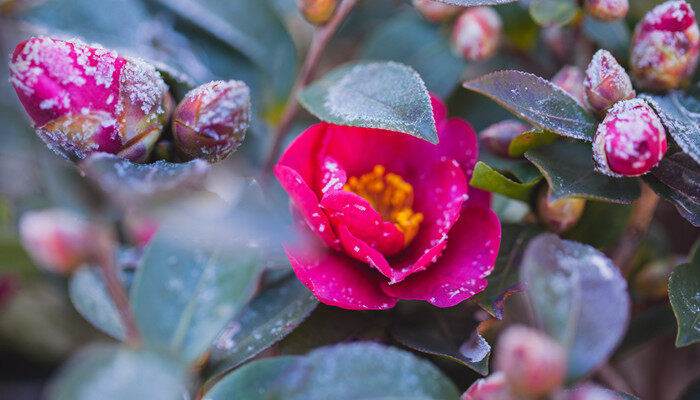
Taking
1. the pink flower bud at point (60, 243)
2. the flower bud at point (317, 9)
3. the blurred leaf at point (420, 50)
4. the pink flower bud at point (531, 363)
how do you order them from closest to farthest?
the pink flower bud at point (531, 363) < the pink flower bud at point (60, 243) < the flower bud at point (317, 9) < the blurred leaf at point (420, 50)

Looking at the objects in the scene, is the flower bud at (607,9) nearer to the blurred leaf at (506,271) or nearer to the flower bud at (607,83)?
the flower bud at (607,83)

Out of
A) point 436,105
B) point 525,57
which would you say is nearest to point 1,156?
point 436,105

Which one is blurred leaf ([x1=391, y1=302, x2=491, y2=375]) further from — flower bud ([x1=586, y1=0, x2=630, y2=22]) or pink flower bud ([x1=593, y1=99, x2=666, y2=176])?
flower bud ([x1=586, y1=0, x2=630, y2=22])

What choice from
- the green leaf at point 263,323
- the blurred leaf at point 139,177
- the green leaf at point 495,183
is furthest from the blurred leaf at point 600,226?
the blurred leaf at point 139,177

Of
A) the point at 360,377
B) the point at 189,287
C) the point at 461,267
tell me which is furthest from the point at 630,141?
the point at 189,287

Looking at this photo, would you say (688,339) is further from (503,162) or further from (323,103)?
(323,103)

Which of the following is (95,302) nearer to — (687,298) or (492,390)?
(492,390)
